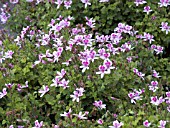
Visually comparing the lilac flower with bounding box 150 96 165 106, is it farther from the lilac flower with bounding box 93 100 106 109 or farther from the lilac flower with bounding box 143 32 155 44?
the lilac flower with bounding box 143 32 155 44

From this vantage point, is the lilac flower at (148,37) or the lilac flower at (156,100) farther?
the lilac flower at (148,37)

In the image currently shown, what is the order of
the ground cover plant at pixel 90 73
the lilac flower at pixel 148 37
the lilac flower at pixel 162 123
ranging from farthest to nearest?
Result: the lilac flower at pixel 148 37, the ground cover plant at pixel 90 73, the lilac flower at pixel 162 123

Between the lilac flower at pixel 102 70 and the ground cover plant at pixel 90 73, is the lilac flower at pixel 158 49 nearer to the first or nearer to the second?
the ground cover plant at pixel 90 73

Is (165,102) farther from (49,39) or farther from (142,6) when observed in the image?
(142,6)

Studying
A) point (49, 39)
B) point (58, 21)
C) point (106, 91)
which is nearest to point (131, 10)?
point (58, 21)

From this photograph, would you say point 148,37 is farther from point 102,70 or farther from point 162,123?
point 162,123

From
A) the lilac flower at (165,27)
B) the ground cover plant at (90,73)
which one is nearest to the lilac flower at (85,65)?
the ground cover plant at (90,73)

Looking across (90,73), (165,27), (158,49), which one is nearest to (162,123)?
(90,73)

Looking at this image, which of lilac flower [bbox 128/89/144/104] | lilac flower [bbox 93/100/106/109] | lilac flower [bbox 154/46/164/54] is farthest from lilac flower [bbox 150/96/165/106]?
lilac flower [bbox 154/46/164/54]
